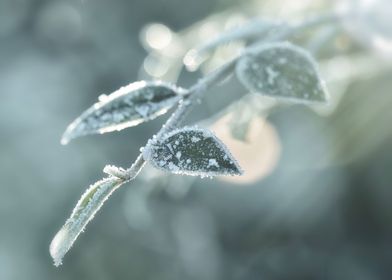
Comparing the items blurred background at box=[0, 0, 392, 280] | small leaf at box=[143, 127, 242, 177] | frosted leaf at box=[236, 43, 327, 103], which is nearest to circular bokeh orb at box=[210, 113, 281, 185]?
blurred background at box=[0, 0, 392, 280]

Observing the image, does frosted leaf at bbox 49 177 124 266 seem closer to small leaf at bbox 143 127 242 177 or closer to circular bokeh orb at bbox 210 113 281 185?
small leaf at bbox 143 127 242 177

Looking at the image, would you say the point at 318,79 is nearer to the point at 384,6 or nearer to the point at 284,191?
the point at 384,6

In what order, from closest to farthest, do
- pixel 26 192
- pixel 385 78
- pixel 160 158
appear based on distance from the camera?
A: pixel 160 158, pixel 385 78, pixel 26 192

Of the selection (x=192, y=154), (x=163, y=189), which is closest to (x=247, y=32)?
(x=192, y=154)

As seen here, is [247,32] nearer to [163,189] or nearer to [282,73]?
[282,73]

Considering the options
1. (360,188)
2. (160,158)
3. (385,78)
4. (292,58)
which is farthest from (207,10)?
(160,158)

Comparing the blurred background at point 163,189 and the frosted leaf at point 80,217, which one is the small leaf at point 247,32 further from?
the blurred background at point 163,189
